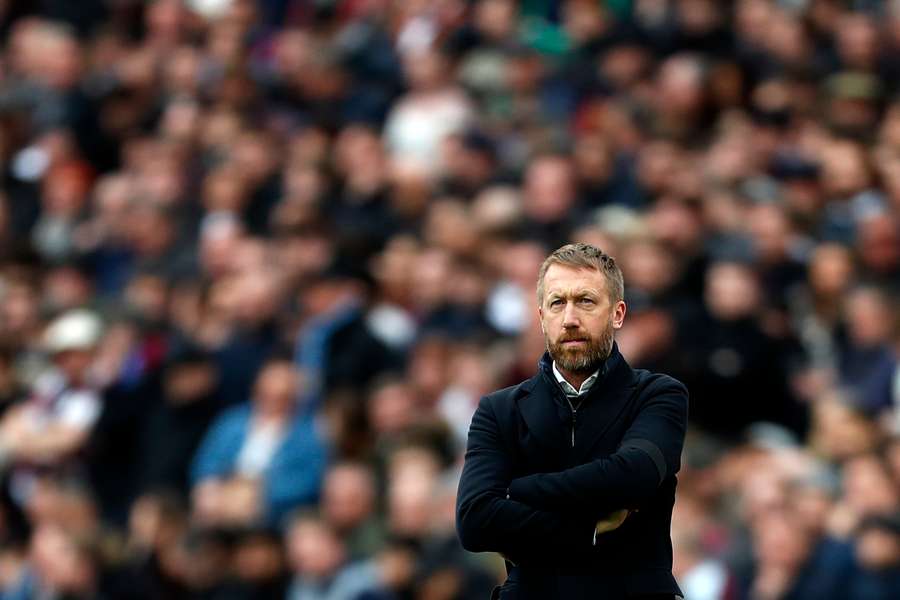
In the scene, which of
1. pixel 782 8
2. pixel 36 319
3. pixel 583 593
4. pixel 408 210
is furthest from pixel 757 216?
pixel 583 593

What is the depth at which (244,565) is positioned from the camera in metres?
10.3

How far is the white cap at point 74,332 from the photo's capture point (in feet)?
40.6

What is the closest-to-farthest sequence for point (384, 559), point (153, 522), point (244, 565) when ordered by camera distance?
point (384, 559)
point (244, 565)
point (153, 522)

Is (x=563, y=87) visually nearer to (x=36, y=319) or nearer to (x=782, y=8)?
(x=782, y=8)

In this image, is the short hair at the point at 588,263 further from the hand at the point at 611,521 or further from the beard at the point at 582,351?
the hand at the point at 611,521

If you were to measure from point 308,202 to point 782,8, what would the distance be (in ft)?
13.1

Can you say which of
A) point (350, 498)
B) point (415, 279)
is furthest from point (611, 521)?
point (415, 279)

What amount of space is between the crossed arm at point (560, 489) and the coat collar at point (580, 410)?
70 mm

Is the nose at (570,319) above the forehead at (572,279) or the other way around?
the other way around

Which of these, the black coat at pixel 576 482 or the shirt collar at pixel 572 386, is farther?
the shirt collar at pixel 572 386

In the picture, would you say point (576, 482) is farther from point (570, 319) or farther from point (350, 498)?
point (350, 498)

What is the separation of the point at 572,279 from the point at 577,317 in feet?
0.30

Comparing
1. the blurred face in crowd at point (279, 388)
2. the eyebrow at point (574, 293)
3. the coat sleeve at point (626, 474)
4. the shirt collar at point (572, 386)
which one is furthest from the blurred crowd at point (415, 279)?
the eyebrow at point (574, 293)

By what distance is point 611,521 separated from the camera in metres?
4.17
